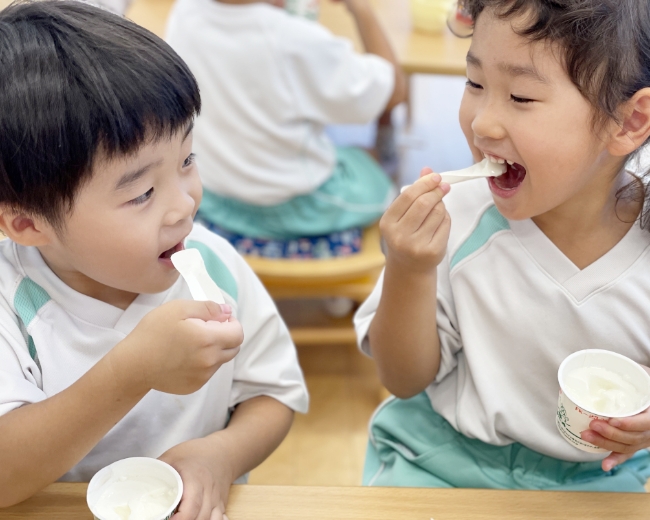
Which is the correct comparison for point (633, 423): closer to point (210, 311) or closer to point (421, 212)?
point (421, 212)

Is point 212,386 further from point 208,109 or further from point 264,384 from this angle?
point 208,109

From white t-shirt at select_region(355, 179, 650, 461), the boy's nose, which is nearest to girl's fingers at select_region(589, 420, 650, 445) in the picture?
white t-shirt at select_region(355, 179, 650, 461)

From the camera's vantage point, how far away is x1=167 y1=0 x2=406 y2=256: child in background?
6.31 ft

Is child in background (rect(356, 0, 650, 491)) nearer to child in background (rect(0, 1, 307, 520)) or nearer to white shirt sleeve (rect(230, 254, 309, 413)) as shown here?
white shirt sleeve (rect(230, 254, 309, 413))

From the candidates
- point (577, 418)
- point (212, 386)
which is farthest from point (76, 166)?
point (577, 418)

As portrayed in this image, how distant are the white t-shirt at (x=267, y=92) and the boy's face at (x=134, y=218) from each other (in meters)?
1.05

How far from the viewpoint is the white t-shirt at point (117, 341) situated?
0.94 metres

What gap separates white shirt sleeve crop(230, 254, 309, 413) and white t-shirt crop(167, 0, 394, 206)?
98 cm

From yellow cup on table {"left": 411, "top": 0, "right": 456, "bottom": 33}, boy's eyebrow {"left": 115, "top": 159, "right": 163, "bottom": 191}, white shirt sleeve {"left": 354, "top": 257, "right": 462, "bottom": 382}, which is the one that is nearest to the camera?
boy's eyebrow {"left": 115, "top": 159, "right": 163, "bottom": 191}

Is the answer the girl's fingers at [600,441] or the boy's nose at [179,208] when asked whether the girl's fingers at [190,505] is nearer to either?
the boy's nose at [179,208]

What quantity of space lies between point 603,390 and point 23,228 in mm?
716

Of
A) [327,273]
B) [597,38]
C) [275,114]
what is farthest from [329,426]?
[597,38]

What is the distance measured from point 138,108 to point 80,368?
344 mm

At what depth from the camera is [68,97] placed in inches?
32.4
